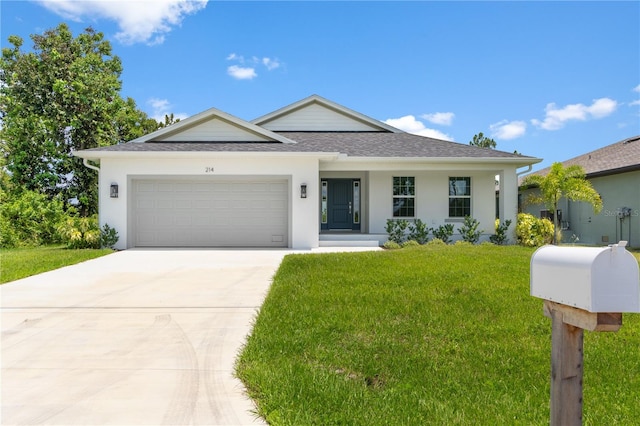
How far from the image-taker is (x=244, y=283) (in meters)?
7.04

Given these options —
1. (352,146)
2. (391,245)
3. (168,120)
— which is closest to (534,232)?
(391,245)

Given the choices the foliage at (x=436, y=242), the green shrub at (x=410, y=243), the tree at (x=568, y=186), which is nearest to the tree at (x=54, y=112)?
the green shrub at (x=410, y=243)

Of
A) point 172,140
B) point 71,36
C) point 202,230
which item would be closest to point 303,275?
point 202,230

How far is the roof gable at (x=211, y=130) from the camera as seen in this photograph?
14.0 m

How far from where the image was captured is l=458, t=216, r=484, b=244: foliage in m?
13.5

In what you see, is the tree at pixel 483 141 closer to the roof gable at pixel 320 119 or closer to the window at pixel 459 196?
the roof gable at pixel 320 119

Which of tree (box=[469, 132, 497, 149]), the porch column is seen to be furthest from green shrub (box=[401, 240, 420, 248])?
tree (box=[469, 132, 497, 149])

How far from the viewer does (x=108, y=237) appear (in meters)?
12.4

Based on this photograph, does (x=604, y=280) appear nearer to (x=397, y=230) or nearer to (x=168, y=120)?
(x=397, y=230)

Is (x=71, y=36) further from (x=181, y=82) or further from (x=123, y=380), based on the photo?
(x=123, y=380)

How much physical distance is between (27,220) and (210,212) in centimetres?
875

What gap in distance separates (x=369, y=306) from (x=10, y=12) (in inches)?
833

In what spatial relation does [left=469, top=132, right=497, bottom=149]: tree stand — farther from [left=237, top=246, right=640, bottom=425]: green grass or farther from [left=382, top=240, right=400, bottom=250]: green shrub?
[left=237, top=246, right=640, bottom=425]: green grass

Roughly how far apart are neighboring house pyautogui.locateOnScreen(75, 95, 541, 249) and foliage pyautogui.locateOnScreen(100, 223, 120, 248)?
168 mm
